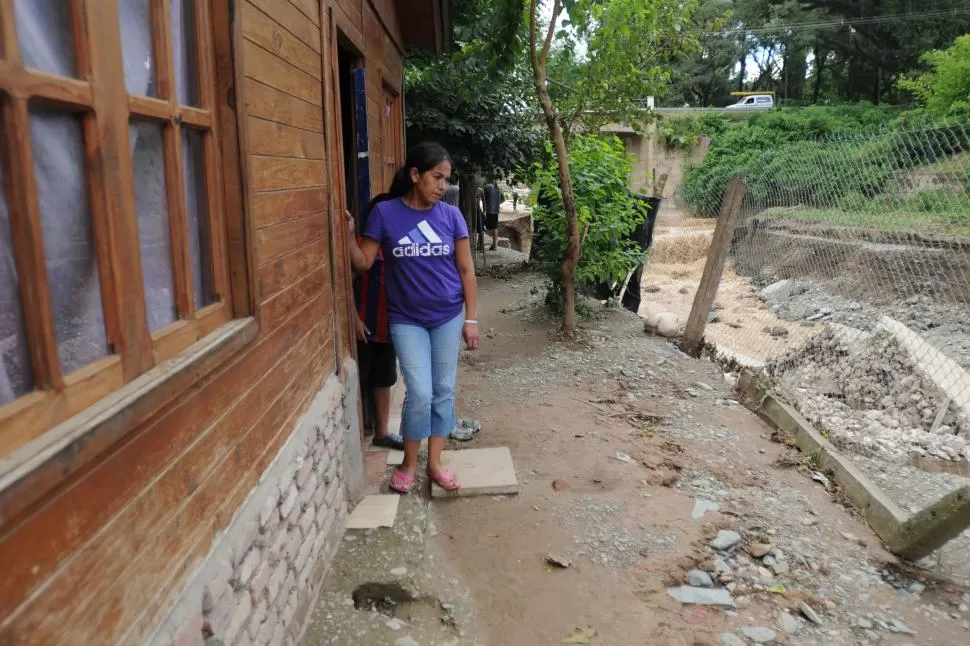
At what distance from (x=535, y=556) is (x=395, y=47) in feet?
14.4

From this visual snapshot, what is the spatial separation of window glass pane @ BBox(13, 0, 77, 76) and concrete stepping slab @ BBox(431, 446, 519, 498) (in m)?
2.92

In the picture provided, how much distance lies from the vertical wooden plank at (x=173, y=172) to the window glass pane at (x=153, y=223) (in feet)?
0.04

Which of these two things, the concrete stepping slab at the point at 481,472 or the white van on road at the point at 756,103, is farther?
the white van on road at the point at 756,103

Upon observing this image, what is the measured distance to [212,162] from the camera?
1.82 m

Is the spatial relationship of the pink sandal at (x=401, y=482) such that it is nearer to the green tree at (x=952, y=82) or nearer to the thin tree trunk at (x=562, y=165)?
the thin tree trunk at (x=562, y=165)

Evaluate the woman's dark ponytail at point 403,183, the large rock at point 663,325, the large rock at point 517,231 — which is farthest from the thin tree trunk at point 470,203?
the woman's dark ponytail at point 403,183

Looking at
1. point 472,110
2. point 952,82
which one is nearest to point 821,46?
point 952,82

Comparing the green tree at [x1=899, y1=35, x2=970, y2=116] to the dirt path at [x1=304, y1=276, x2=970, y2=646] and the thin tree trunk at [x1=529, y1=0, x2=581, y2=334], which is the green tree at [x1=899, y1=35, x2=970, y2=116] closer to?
the thin tree trunk at [x1=529, y1=0, x2=581, y2=334]

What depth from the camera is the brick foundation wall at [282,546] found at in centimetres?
167

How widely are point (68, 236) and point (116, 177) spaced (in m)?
0.17

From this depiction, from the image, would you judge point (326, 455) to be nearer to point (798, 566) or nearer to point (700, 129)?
point (798, 566)

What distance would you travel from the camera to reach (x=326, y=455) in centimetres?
296

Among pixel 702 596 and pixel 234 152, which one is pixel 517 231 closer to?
pixel 702 596

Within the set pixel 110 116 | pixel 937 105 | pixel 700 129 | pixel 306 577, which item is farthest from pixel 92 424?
pixel 700 129
